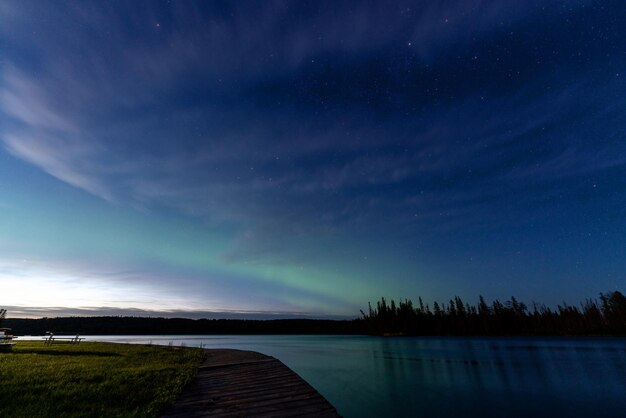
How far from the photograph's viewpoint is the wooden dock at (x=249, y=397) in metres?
12.4

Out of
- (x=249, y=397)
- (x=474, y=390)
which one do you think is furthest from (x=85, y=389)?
(x=474, y=390)

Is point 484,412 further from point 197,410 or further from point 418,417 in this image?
point 197,410

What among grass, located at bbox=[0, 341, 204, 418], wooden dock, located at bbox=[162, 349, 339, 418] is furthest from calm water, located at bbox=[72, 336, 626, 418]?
grass, located at bbox=[0, 341, 204, 418]

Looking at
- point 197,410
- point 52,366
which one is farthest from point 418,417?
point 52,366

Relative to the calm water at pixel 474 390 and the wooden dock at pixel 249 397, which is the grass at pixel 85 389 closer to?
the wooden dock at pixel 249 397

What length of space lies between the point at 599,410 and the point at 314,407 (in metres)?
25.7

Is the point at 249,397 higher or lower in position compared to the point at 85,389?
lower

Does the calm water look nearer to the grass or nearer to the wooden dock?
the wooden dock

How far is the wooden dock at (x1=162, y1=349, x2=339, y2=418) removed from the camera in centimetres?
1235

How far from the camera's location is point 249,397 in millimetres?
14758

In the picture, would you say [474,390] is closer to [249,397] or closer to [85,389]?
[249,397]

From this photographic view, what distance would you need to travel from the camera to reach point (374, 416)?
2222 cm

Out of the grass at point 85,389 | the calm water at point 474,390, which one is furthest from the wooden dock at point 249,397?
the calm water at point 474,390

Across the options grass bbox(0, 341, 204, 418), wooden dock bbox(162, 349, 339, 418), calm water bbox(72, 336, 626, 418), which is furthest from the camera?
Answer: calm water bbox(72, 336, 626, 418)
